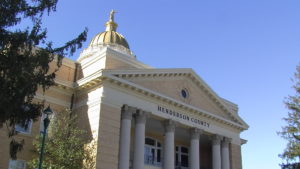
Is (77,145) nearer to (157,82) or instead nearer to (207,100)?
(157,82)

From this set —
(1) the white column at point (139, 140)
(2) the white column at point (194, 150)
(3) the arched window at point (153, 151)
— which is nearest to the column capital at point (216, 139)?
(2) the white column at point (194, 150)

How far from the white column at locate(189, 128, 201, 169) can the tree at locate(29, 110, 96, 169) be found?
9.38 meters

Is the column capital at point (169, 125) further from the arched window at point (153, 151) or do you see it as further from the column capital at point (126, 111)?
the column capital at point (126, 111)

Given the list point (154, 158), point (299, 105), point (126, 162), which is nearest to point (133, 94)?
point (126, 162)

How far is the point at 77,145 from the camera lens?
79.0 ft

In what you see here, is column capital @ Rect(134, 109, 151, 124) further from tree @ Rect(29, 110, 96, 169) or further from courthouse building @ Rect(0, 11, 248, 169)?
tree @ Rect(29, 110, 96, 169)

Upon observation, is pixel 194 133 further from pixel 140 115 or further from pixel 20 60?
pixel 20 60

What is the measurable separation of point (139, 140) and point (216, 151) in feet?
28.6

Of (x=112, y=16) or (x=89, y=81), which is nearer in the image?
(x=89, y=81)

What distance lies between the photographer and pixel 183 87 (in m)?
32.6

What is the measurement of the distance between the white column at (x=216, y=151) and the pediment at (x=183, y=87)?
6.50 feet

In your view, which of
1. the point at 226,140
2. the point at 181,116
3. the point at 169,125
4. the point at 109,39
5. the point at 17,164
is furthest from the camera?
the point at 109,39

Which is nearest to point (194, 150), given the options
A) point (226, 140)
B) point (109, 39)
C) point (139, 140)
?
point (226, 140)

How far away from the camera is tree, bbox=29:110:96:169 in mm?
23266
